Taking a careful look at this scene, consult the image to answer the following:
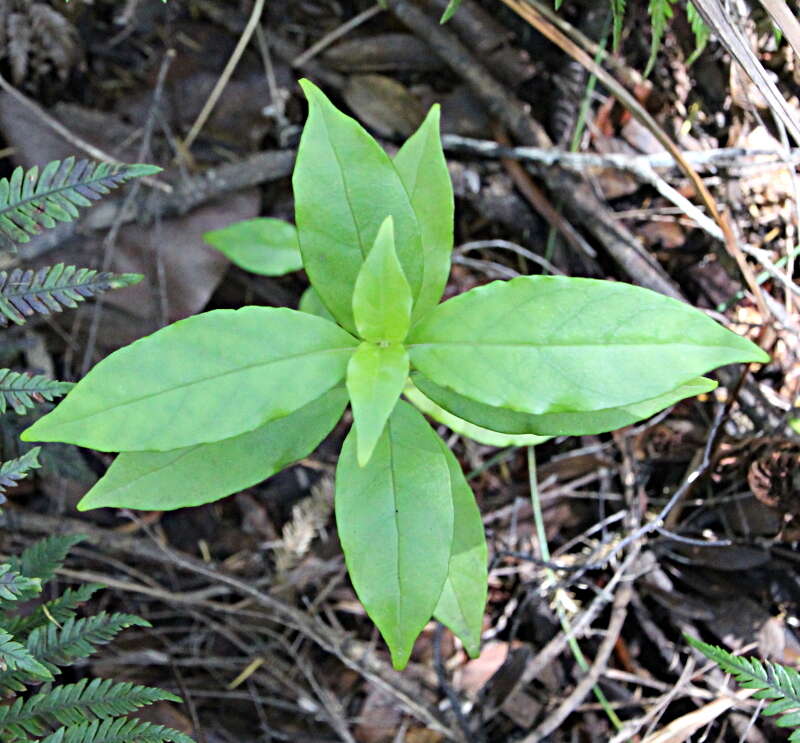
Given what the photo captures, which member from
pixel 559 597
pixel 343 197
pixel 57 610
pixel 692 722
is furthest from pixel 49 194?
pixel 692 722

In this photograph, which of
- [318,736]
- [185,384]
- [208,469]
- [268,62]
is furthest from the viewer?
[268,62]

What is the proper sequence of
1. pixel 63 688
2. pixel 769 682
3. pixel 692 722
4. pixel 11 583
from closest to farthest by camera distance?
pixel 11 583
pixel 769 682
pixel 63 688
pixel 692 722

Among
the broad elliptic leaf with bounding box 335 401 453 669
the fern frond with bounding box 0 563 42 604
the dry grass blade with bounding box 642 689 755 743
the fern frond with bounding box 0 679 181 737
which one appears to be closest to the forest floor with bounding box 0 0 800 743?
the dry grass blade with bounding box 642 689 755 743

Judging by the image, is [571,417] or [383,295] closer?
[383,295]

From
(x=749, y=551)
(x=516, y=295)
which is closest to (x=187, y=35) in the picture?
(x=516, y=295)

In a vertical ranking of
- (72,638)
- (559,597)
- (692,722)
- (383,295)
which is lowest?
(692,722)

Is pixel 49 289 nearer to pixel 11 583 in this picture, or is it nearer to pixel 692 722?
pixel 11 583

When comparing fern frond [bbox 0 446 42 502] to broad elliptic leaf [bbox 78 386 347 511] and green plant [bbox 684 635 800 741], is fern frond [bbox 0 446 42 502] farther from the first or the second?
green plant [bbox 684 635 800 741]

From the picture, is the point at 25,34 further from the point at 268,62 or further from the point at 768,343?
the point at 768,343
